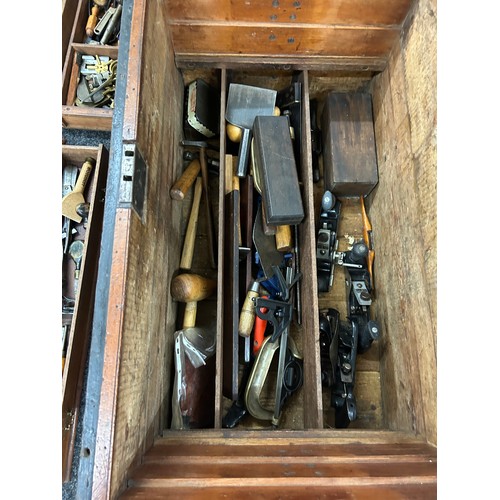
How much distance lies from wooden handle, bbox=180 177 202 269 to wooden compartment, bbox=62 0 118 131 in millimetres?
475

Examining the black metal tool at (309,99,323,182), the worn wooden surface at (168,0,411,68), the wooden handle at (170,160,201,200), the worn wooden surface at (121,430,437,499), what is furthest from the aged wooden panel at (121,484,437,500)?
the worn wooden surface at (168,0,411,68)

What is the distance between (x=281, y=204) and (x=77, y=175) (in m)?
0.95

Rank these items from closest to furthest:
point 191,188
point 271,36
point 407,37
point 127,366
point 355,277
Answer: point 127,366 → point 407,37 → point 271,36 → point 355,277 → point 191,188

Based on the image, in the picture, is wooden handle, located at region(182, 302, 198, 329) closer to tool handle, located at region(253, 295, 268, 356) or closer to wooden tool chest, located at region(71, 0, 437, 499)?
wooden tool chest, located at region(71, 0, 437, 499)

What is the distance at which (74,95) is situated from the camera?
5.42 feet

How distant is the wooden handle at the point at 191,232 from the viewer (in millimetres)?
1514

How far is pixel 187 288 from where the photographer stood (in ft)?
4.51

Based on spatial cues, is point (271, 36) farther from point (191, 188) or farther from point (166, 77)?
point (191, 188)

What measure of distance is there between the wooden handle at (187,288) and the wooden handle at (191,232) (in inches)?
3.6

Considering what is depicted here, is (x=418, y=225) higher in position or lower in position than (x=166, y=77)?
lower

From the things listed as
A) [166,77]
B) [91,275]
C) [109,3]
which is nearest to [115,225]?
[91,275]

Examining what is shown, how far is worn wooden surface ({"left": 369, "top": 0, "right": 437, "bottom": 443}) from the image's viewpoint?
1122mm

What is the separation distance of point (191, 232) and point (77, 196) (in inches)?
19.8

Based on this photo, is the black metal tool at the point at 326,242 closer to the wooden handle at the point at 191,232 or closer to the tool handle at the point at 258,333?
the tool handle at the point at 258,333
